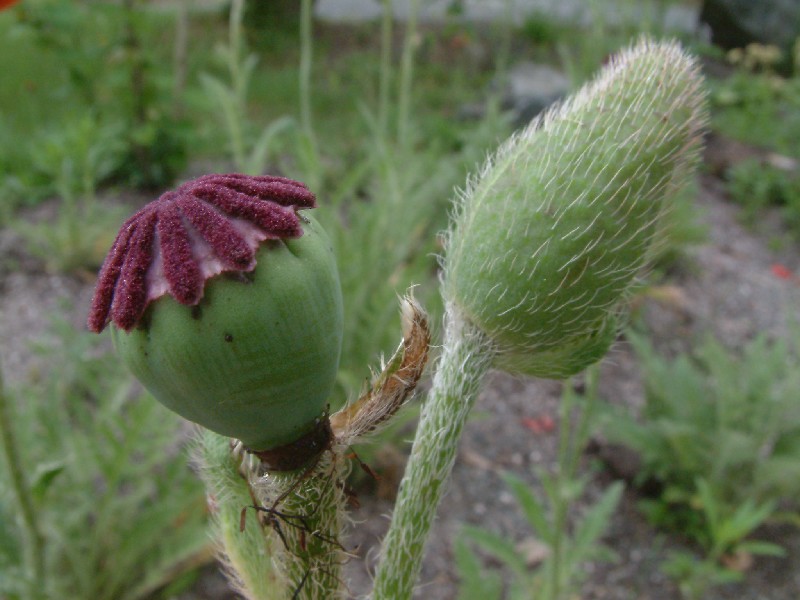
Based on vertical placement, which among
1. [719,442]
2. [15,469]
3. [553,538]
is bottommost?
[719,442]

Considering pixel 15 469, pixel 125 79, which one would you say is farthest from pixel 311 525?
pixel 125 79

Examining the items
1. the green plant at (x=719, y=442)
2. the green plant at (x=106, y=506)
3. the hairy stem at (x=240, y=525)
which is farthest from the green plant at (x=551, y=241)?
the green plant at (x=719, y=442)

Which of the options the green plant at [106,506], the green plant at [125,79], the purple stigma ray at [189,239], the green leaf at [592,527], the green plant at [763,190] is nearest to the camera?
the purple stigma ray at [189,239]

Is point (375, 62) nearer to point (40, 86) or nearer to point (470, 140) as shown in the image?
point (40, 86)

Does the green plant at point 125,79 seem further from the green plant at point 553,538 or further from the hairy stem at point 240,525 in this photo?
the hairy stem at point 240,525

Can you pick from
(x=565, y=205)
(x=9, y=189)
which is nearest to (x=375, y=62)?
(x=9, y=189)

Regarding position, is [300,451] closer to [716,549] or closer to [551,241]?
[551,241]
